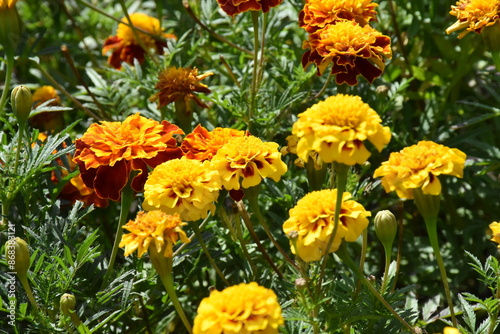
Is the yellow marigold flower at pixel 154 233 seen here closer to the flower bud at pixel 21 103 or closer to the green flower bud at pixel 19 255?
the green flower bud at pixel 19 255

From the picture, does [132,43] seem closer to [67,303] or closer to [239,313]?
[67,303]

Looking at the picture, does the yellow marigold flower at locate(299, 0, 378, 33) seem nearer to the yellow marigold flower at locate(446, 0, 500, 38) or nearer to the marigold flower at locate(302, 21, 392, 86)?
the marigold flower at locate(302, 21, 392, 86)

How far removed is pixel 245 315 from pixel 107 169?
0.48 metres

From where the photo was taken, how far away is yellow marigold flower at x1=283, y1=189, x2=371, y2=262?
3.35 ft

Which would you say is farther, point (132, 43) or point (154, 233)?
point (132, 43)

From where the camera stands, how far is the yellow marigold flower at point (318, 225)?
1.02 metres

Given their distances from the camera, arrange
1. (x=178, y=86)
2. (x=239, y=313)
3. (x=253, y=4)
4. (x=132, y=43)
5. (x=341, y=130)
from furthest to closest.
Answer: (x=132, y=43)
(x=178, y=86)
(x=253, y=4)
(x=341, y=130)
(x=239, y=313)

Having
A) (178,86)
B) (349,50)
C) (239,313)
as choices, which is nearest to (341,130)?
(239,313)

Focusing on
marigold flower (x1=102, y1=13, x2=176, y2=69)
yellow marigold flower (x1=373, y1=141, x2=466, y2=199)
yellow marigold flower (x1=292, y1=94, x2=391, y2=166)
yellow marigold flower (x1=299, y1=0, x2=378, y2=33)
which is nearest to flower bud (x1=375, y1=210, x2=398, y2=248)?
yellow marigold flower (x1=373, y1=141, x2=466, y2=199)

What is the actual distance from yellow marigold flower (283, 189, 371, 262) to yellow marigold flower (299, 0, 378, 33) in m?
0.48

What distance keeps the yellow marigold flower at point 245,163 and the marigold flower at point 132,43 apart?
0.87 m

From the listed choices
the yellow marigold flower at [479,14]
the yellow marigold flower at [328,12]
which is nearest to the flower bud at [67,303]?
the yellow marigold flower at [328,12]

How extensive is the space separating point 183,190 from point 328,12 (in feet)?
1.72

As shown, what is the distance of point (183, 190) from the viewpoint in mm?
1105
